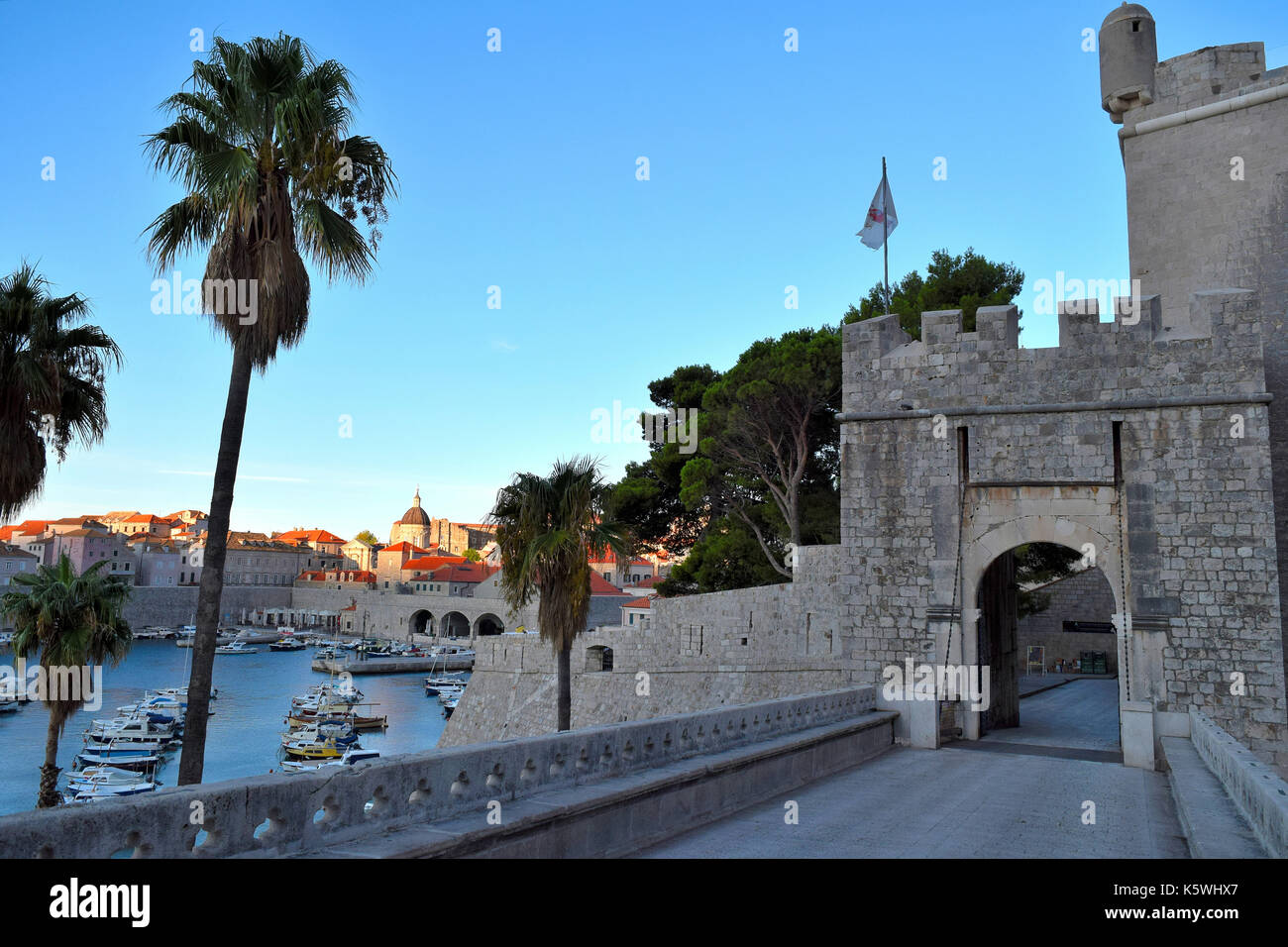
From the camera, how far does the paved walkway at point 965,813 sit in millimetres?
7508

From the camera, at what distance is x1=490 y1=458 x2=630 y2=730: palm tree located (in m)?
16.8

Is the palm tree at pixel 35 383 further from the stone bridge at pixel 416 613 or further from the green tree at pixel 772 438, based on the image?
the stone bridge at pixel 416 613

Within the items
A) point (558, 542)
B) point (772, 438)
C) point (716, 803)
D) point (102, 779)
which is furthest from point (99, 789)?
point (716, 803)

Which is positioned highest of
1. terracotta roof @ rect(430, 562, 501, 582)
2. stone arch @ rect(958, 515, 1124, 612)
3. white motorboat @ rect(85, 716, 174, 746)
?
stone arch @ rect(958, 515, 1124, 612)

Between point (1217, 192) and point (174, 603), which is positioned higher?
point (1217, 192)

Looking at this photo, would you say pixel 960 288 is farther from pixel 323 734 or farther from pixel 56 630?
pixel 323 734

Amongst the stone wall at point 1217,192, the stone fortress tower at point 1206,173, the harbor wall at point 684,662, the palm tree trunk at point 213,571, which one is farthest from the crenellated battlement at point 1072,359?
the palm tree trunk at point 213,571

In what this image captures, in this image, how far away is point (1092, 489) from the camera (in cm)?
1341

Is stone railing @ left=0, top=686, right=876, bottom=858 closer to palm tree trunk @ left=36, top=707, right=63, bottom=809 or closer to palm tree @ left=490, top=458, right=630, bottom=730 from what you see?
palm tree @ left=490, top=458, right=630, bottom=730

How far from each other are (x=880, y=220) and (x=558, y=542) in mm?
8991

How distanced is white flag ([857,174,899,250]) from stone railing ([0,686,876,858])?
1204 cm

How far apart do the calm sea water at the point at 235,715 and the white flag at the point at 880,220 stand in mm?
24301

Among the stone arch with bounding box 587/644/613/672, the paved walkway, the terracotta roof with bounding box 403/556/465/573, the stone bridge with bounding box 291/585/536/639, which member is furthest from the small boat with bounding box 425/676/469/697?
the paved walkway

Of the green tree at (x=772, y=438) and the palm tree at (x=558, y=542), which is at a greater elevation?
the green tree at (x=772, y=438)
